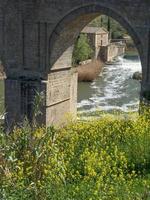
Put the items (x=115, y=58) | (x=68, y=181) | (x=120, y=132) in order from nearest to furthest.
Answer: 1. (x=68, y=181)
2. (x=120, y=132)
3. (x=115, y=58)

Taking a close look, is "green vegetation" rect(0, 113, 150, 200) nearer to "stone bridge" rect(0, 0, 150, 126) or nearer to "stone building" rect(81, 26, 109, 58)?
"stone bridge" rect(0, 0, 150, 126)

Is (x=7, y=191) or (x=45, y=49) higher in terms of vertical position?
(x=45, y=49)

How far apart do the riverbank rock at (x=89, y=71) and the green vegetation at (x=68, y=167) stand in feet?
72.0

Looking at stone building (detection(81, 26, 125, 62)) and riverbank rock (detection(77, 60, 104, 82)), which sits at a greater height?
stone building (detection(81, 26, 125, 62))

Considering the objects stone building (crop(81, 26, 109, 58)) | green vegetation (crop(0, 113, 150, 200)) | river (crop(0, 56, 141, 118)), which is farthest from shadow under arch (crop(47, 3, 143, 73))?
stone building (crop(81, 26, 109, 58))

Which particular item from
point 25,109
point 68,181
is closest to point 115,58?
point 25,109

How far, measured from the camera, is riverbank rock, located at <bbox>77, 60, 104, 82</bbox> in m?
30.1

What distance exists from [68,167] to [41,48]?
925 cm

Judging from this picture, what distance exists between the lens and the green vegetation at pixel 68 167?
472 cm

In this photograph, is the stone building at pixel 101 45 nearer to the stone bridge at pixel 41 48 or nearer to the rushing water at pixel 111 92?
the rushing water at pixel 111 92

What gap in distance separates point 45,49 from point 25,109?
2.23 metres

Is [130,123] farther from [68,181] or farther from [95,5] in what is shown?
[95,5]

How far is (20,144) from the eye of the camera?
538 centimetres

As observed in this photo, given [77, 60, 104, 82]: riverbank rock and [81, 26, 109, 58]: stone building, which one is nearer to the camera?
[77, 60, 104, 82]: riverbank rock
